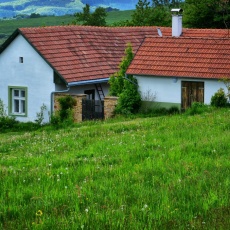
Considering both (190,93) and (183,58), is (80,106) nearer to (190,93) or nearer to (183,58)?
(190,93)

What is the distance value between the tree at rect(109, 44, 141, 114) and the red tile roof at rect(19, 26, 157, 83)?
6.75 feet

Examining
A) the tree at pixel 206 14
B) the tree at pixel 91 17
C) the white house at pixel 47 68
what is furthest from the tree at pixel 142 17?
the white house at pixel 47 68

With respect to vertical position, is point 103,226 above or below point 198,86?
below

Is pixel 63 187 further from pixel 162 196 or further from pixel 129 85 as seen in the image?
pixel 129 85

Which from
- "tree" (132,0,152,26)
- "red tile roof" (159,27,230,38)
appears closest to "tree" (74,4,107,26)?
"tree" (132,0,152,26)

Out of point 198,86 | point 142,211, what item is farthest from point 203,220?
point 198,86

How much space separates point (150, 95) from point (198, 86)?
2313 mm

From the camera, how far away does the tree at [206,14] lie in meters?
46.2

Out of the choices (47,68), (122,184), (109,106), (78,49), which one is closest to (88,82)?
(47,68)

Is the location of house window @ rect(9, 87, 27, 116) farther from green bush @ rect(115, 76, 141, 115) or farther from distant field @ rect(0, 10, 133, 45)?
distant field @ rect(0, 10, 133, 45)

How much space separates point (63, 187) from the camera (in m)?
9.80

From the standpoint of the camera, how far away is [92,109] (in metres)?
31.8

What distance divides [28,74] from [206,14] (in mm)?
17480

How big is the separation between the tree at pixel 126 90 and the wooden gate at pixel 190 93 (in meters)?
2.04
